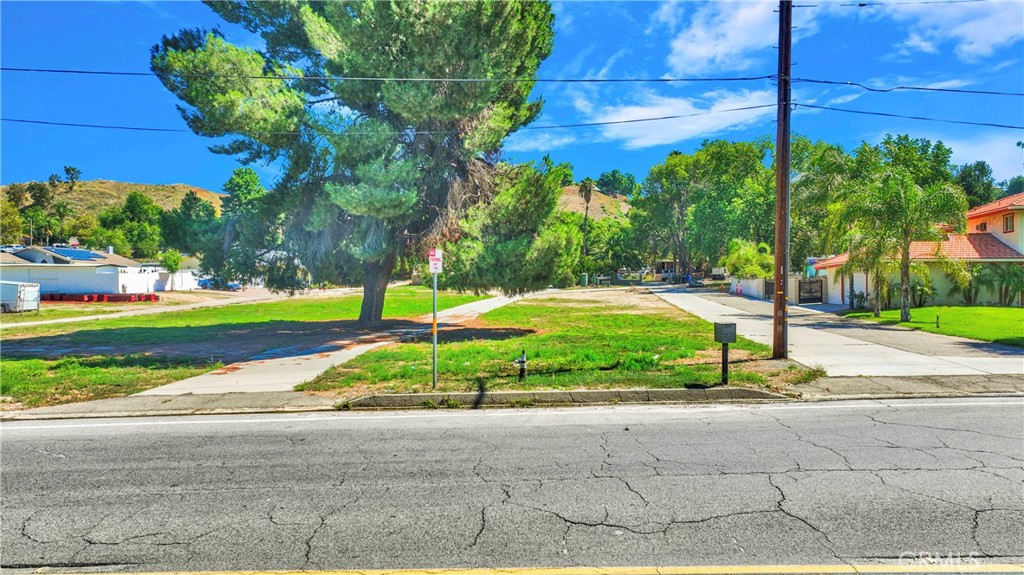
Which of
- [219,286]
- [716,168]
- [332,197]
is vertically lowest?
[219,286]

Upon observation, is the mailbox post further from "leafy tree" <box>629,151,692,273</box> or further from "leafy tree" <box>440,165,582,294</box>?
"leafy tree" <box>629,151,692,273</box>

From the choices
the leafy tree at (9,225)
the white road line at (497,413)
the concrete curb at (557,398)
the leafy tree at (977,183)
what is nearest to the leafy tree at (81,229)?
the leafy tree at (9,225)

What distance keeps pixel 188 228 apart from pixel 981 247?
37.2 metres

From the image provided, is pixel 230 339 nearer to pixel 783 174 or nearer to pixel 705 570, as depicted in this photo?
pixel 783 174

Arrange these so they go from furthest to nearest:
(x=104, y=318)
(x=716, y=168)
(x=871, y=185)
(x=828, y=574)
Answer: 1. (x=716, y=168)
2. (x=104, y=318)
3. (x=871, y=185)
4. (x=828, y=574)

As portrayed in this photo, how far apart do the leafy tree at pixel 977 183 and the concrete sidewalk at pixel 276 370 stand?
6979cm

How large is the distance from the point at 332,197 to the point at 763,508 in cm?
1406

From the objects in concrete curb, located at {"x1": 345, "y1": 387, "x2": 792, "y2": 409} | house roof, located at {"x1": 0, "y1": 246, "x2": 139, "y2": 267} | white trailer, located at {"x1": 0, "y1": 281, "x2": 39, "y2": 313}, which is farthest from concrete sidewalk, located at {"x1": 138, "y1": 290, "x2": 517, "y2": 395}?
house roof, located at {"x1": 0, "y1": 246, "x2": 139, "y2": 267}

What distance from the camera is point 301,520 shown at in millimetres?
4328

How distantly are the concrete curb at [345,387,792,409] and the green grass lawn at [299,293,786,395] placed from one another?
1.34 ft

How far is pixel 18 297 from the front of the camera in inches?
1206

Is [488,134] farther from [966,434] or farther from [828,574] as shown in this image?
[828,574]

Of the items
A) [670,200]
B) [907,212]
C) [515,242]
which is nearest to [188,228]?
[515,242]

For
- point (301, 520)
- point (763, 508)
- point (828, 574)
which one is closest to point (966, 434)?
point (763, 508)
